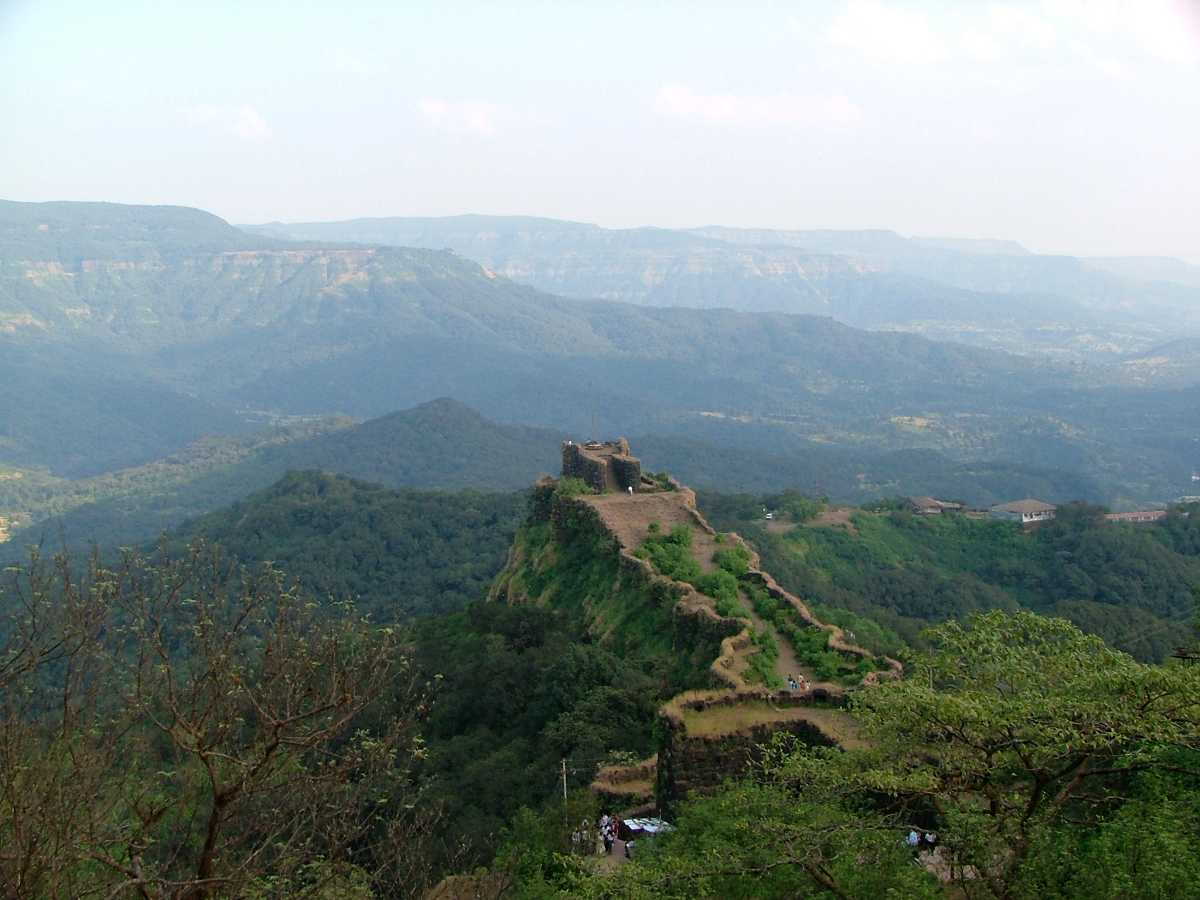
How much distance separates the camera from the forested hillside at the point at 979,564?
188 ft

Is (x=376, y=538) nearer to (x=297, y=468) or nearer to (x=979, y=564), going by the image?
(x=979, y=564)

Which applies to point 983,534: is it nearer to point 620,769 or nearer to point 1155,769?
point 620,769

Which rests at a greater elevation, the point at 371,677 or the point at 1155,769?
the point at 371,677

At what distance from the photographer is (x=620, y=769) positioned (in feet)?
72.5

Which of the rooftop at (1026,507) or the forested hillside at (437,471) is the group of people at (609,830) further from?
the forested hillside at (437,471)

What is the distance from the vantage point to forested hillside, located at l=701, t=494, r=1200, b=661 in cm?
5716

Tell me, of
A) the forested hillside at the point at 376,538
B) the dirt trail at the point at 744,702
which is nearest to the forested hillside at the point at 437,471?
the forested hillside at the point at 376,538

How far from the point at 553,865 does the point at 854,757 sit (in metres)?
5.44

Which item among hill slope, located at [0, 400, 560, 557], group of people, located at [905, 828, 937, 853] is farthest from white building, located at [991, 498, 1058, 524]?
group of people, located at [905, 828, 937, 853]

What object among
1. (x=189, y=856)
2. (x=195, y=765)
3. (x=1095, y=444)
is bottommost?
(x=1095, y=444)

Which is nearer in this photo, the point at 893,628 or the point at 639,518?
the point at 639,518

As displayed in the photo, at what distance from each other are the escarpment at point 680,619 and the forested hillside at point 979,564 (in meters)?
16.6

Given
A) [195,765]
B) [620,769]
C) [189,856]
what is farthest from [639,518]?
[195,765]

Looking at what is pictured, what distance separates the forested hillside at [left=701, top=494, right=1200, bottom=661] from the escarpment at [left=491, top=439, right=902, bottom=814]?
16.6 metres
